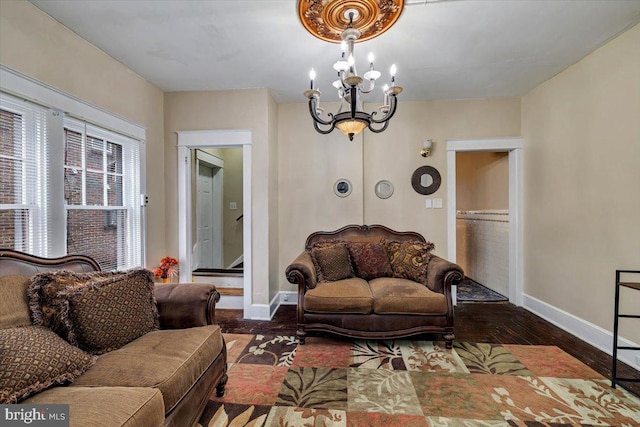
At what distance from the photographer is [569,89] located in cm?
286

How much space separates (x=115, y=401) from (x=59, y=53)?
2531mm

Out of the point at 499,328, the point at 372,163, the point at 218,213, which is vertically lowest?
the point at 499,328

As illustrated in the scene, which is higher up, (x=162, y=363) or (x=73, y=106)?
(x=73, y=106)

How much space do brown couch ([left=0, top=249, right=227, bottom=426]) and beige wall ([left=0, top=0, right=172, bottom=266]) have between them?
1.31 m

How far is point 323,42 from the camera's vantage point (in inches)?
94.0

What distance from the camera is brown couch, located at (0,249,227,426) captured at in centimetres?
109

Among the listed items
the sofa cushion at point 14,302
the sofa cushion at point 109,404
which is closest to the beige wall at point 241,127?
the sofa cushion at point 14,302

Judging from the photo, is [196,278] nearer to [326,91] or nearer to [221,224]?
[221,224]

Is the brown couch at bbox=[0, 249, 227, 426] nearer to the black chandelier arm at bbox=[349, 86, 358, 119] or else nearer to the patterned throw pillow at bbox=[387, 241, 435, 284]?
the black chandelier arm at bbox=[349, 86, 358, 119]

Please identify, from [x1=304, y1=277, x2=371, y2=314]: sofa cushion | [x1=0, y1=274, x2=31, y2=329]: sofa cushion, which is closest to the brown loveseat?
[x1=304, y1=277, x2=371, y2=314]: sofa cushion

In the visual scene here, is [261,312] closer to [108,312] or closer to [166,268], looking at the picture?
[166,268]

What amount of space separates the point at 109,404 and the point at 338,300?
1775 millimetres

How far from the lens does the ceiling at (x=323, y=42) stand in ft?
6.57

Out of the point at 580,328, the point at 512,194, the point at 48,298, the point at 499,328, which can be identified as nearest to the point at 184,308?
the point at 48,298
